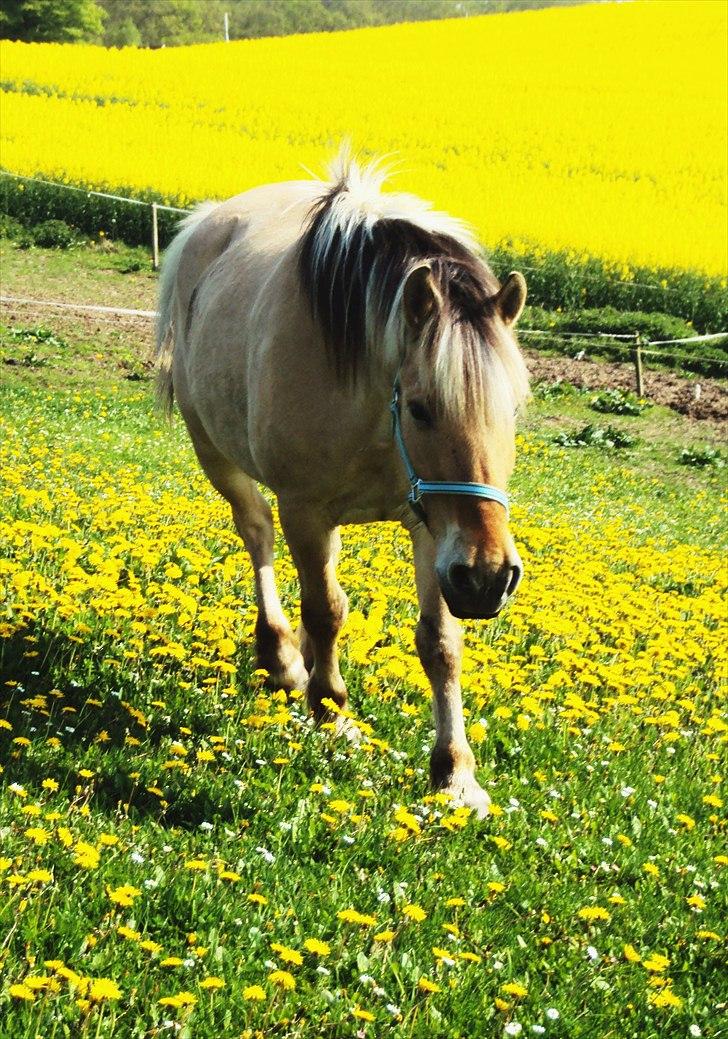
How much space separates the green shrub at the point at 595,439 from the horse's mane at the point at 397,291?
1191 cm

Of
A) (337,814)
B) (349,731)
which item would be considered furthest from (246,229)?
(337,814)

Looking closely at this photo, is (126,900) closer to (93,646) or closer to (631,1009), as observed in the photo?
(631,1009)

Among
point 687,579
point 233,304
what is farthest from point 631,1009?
point 687,579

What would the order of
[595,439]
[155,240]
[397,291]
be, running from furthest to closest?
[155,240] → [595,439] → [397,291]

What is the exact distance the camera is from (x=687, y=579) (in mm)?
9211

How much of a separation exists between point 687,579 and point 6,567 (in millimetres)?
5472

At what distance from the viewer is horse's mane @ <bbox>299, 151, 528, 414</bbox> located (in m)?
3.98

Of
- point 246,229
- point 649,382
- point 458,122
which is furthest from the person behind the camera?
point 458,122

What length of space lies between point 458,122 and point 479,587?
3508cm

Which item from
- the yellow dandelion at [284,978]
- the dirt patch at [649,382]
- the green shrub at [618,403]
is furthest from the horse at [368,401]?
the dirt patch at [649,382]

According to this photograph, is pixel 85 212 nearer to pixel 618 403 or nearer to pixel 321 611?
pixel 618 403

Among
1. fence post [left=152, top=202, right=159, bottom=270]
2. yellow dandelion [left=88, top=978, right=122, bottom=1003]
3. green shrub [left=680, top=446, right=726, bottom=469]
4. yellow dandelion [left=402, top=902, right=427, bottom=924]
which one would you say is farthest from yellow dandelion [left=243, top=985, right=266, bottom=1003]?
fence post [left=152, top=202, right=159, bottom=270]

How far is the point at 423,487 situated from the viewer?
405 centimetres

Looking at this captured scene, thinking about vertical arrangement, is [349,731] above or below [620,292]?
above
